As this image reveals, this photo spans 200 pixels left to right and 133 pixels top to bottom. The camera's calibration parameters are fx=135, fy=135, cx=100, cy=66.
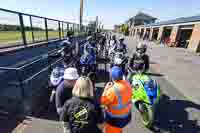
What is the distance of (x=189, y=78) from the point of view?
767 centimetres

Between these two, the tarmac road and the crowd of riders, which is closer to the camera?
the crowd of riders

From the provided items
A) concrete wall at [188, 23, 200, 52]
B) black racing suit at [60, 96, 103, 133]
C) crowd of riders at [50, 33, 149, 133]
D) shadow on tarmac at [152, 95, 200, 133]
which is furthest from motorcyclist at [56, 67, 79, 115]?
concrete wall at [188, 23, 200, 52]

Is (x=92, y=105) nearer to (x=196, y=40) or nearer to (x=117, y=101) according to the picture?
(x=117, y=101)

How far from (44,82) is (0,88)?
46.1 inches

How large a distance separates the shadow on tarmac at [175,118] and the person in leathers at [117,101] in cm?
145

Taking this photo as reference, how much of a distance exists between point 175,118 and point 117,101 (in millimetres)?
2582

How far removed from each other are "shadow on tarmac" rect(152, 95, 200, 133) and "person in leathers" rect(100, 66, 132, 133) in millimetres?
1452

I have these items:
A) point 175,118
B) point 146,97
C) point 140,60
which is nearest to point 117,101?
point 146,97

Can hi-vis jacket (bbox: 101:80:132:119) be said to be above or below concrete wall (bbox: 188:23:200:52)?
below

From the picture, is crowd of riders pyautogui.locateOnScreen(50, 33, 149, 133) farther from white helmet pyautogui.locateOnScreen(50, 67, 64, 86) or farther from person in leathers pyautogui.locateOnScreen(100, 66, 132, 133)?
white helmet pyautogui.locateOnScreen(50, 67, 64, 86)

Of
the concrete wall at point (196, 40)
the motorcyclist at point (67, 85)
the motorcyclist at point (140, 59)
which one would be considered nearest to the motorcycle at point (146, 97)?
the motorcyclist at point (140, 59)

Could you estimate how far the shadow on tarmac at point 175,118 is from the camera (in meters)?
3.43

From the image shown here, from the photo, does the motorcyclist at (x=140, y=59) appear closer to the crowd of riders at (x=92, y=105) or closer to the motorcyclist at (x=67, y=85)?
the crowd of riders at (x=92, y=105)

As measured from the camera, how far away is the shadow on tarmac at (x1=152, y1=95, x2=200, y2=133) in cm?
343
